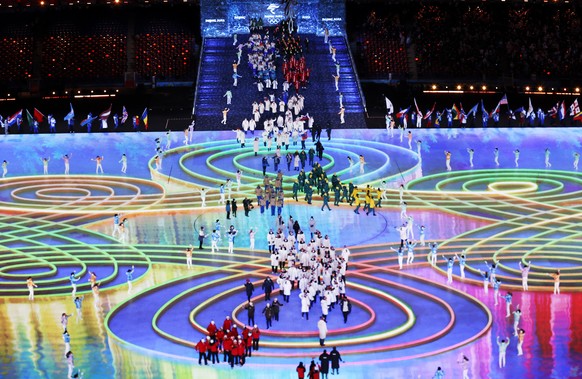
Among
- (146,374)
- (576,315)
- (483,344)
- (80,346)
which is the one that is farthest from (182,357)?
(576,315)

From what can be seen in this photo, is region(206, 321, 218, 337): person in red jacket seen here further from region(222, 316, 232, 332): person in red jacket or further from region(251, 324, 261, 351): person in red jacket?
region(251, 324, 261, 351): person in red jacket

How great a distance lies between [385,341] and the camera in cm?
4672

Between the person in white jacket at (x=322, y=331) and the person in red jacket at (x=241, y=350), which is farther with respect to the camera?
the person in white jacket at (x=322, y=331)

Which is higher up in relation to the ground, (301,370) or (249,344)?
(249,344)

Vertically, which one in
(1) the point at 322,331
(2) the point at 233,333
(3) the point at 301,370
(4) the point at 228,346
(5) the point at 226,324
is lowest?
(3) the point at 301,370

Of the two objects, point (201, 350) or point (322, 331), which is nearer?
point (201, 350)

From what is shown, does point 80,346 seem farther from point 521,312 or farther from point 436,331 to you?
point 521,312

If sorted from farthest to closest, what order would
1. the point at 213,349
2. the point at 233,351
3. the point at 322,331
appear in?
the point at 322,331, the point at 213,349, the point at 233,351

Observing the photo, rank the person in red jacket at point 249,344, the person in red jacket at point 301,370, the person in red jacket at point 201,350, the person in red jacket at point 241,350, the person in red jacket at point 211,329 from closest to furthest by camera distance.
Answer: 1. the person in red jacket at point 301,370
2. the person in red jacket at point 241,350
3. the person in red jacket at point 201,350
4. the person in red jacket at point 249,344
5. the person in red jacket at point 211,329

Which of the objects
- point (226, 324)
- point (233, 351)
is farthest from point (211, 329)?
point (233, 351)

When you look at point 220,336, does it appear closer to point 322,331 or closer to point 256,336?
point 256,336

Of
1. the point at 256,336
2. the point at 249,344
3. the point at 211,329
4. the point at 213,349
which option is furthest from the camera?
the point at 256,336

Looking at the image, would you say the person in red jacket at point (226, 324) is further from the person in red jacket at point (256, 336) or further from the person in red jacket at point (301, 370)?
the person in red jacket at point (301, 370)

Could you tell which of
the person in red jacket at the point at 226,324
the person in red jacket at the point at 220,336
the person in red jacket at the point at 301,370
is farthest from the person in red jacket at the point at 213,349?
the person in red jacket at the point at 301,370
